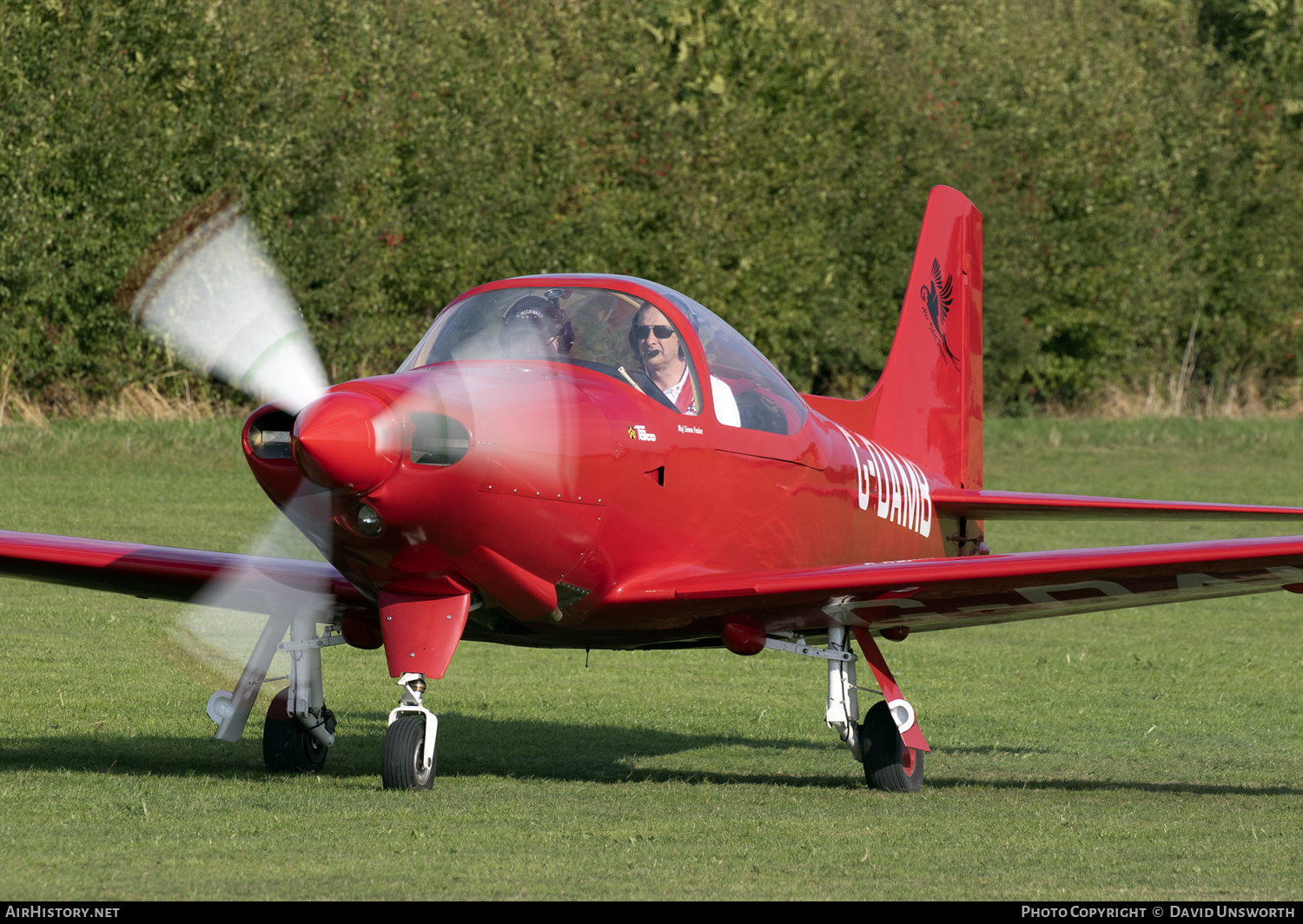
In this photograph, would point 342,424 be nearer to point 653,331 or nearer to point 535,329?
point 535,329

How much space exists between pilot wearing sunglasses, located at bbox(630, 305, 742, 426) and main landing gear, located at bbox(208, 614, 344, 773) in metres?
2.21

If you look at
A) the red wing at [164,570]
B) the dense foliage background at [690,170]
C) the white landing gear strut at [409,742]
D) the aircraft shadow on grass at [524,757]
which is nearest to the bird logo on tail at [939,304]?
the aircraft shadow on grass at [524,757]

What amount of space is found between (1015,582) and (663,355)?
210 cm

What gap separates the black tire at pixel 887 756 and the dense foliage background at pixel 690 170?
18700 millimetres

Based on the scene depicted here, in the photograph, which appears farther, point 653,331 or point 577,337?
point 653,331

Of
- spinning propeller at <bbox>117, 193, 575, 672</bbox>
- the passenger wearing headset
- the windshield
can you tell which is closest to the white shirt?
the windshield

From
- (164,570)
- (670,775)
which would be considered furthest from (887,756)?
(164,570)

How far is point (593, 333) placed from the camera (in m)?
7.61

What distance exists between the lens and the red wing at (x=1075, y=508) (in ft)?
29.8

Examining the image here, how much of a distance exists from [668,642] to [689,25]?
99.1 feet

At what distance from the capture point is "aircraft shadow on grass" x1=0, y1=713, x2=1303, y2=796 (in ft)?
27.6

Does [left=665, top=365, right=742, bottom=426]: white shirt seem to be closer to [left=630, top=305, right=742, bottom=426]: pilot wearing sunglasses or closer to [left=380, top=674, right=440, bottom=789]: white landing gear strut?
[left=630, top=305, right=742, bottom=426]: pilot wearing sunglasses

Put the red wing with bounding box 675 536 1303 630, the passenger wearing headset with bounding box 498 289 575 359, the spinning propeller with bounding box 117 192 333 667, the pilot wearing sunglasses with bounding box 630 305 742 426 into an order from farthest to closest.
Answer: the spinning propeller with bounding box 117 192 333 667 < the pilot wearing sunglasses with bounding box 630 305 742 426 < the passenger wearing headset with bounding box 498 289 575 359 < the red wing with bounding box 675 536 1303 630

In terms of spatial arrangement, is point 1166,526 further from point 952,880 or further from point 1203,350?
point 952,880
